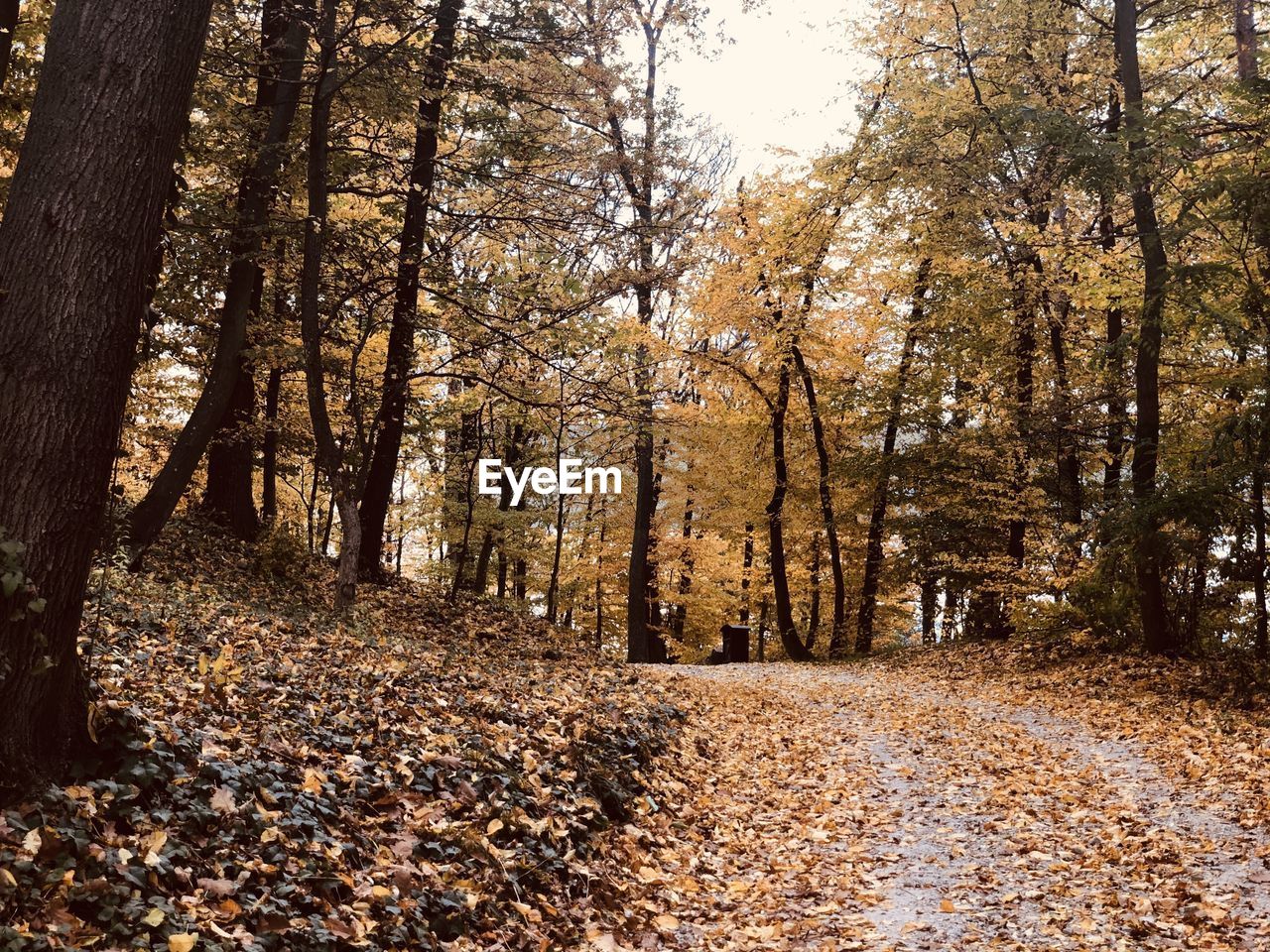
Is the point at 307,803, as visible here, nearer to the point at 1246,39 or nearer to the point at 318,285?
the point at 318,285

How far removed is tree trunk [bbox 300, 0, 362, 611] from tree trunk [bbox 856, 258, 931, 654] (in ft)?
35.6

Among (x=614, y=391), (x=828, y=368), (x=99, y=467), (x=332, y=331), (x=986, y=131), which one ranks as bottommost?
(x=99, y=467)

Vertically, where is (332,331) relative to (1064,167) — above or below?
below

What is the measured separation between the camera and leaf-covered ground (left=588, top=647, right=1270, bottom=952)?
15.9ft

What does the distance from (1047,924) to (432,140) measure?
11619 mm

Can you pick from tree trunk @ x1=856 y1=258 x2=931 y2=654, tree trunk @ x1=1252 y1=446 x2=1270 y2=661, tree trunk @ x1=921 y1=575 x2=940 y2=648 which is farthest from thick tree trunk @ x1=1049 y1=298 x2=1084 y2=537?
tree trunk @ x1=1252 y1=446 x2=1270 y2=661

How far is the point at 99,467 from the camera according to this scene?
3.61 m

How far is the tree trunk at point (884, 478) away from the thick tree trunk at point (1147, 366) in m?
5.98

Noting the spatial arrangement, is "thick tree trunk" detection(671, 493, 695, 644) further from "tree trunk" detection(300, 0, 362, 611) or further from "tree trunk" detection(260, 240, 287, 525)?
"tree trunk" detection(300, 0, 362, 611)

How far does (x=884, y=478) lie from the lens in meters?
18.4

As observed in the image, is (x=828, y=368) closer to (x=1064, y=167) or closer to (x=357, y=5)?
(x=1064, y=167)

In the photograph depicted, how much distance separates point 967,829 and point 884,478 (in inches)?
492

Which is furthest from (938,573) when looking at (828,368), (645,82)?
(645,82)

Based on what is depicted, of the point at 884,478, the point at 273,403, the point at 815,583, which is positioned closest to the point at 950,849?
the point at 884,478
